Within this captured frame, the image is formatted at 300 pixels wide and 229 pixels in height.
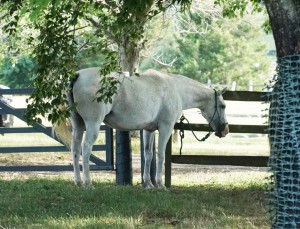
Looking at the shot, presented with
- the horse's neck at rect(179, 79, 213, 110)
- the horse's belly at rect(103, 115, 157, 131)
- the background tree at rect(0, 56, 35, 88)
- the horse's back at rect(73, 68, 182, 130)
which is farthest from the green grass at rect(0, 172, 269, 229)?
the background tree at rect(0, 56, 35, 88)

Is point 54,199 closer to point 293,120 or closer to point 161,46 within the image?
point 293,120

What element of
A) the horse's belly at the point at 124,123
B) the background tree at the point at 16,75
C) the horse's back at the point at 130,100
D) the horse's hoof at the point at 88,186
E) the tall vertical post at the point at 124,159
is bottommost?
the horse's hoof at the point at 88,186

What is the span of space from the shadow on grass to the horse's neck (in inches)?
76.4

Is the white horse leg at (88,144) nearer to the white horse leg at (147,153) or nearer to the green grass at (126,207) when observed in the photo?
the green grass at (126,207)

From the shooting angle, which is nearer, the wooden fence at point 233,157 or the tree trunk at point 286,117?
the tree trunk at point 286,117

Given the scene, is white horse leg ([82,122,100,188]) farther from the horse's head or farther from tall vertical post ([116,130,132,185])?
the horse's head

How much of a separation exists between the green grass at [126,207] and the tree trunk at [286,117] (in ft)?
5.09

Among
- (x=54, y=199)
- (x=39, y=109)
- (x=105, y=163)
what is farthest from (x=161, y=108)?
(x=39, y=109)

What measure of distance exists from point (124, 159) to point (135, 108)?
3.88 feet

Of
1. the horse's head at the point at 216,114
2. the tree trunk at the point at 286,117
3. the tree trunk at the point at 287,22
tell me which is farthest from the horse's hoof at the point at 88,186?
the tree trunk at the point at 287,22

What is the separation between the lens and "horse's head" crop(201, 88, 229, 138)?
47.1ft

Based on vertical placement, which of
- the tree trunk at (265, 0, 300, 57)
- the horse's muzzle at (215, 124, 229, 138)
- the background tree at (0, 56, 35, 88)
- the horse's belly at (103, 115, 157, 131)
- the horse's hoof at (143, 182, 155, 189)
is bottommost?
the horse's hoof at (143, 182, 155, 189)

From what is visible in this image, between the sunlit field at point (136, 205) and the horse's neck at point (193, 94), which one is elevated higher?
the horse's neck at point (193, 94)

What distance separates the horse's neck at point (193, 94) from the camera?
45.7 feet
